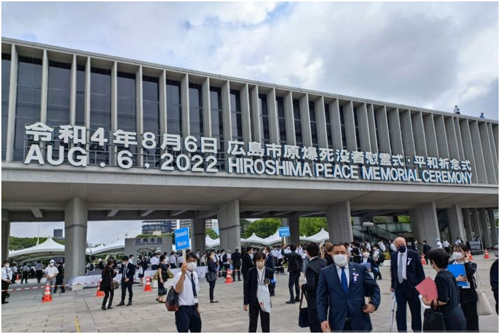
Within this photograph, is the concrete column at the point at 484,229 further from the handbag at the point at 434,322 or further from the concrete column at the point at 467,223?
the handbag at the point at 434,322

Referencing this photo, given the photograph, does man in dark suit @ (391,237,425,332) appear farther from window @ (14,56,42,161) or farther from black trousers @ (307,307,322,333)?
window @ (14,56,42,161)

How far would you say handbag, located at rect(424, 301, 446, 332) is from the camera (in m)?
4.48

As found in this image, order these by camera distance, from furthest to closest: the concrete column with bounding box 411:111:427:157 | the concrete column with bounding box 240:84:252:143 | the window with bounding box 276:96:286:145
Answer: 1. the concrete column with bounding box 411:111:427:157
2. the window with bounding box 276:96:286:145
3. the concrete column with bounding box 240:84:252:143

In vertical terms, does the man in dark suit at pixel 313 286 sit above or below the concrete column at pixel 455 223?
below

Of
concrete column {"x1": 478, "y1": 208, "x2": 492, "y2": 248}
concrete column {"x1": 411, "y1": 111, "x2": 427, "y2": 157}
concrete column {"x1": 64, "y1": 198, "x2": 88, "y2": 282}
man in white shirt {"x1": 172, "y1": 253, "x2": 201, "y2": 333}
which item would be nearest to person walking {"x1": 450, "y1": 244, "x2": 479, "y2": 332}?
man in white shirt {"x1": 172, "y1": 253, "x2": 201, "y2": 333}

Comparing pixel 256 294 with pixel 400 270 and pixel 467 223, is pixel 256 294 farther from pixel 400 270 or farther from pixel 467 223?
pixel 467 223

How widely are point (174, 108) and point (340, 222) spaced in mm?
15905

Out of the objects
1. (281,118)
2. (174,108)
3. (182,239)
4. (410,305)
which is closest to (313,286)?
(410,305)

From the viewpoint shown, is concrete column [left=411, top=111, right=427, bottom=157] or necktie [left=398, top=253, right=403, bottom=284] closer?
necktie [left=398, top=253, right=403, bottom=284]

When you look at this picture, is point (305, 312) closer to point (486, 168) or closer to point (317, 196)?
point (317, 196)

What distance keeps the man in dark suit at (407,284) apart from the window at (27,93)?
833 inches

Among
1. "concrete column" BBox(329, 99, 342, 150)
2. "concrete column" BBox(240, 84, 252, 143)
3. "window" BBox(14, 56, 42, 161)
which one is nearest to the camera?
"window" BBox(14, 56, 42, 161)

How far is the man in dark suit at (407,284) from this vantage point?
22.1 feet

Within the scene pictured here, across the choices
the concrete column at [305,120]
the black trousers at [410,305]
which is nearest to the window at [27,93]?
the concrete column at [305,120]
